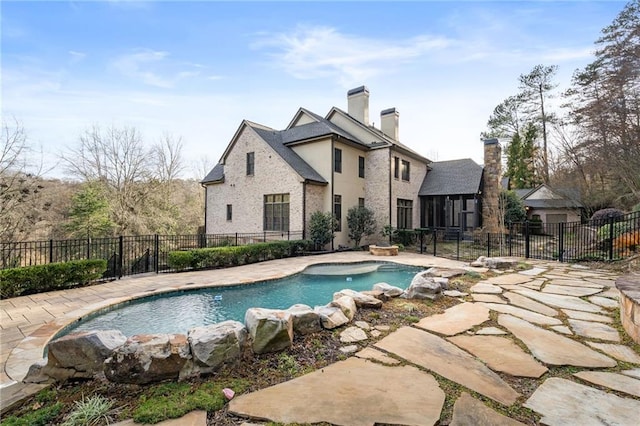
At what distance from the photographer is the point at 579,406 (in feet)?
6.25

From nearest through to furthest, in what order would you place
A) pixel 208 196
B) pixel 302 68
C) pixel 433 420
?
pixel 433 420
pixel 302 68
pixel 208 196

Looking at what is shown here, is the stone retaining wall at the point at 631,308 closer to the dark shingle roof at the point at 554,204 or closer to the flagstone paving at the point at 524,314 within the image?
the flagstone paving at the point at 524,314

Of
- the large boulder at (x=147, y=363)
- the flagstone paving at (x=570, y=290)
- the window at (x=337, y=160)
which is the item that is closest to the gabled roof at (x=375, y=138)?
the window at (x=337, y=160)

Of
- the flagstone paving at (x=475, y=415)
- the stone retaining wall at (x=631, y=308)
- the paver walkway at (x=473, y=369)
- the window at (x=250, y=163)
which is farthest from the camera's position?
the window at (x=250, y=163)

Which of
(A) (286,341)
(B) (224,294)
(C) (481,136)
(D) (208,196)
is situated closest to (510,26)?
(A) (286,341)

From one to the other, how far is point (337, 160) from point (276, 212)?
13.9ft

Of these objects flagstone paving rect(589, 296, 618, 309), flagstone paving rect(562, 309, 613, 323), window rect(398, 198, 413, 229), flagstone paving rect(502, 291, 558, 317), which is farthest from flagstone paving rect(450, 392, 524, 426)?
window rect(398, 198, 413, 229)

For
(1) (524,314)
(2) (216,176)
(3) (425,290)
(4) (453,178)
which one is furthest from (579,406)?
(2) (216,176)

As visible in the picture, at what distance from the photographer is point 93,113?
58.4 ft

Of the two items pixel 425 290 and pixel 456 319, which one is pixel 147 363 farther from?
pixel 425 290

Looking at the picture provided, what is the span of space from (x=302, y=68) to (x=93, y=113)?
1518 cm

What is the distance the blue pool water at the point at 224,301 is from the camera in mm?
4848

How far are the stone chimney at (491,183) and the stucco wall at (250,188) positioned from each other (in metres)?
11.7

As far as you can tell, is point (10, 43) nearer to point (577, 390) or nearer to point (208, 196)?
point (577, 390)
